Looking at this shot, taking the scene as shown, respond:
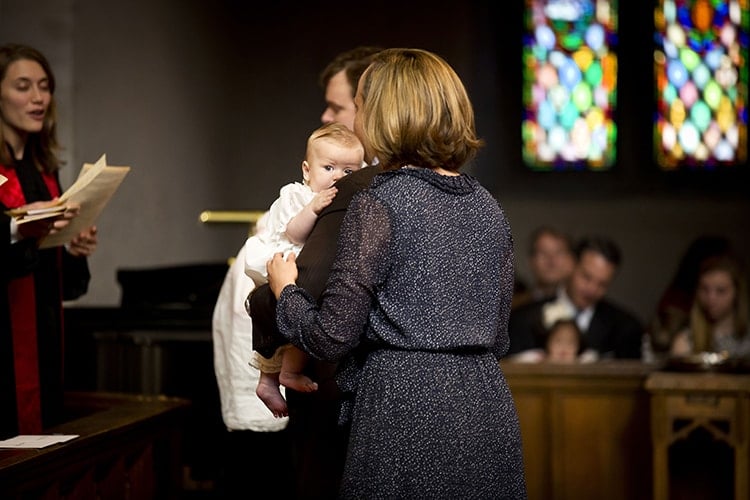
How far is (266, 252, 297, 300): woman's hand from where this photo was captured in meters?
3.19

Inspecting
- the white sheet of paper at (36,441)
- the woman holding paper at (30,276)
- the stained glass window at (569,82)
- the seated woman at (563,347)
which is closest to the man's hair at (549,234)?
the stained glass window at (569,82)

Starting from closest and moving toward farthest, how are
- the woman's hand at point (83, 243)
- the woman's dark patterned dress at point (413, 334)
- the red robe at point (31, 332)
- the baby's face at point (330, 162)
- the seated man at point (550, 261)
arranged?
the woman's dark patterned dress at point (413, 334) → the baby's face at point (330, 162) → the red robe at point (31, 332) → the woman's hand at point (83, 243) → the seated man at point (550, 261)

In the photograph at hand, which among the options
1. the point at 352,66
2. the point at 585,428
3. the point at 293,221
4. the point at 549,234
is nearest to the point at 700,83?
the point at 549,234

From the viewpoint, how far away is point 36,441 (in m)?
3.97

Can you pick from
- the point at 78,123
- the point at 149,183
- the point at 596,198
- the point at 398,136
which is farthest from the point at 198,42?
the point at 398,136

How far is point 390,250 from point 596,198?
26.0 ft

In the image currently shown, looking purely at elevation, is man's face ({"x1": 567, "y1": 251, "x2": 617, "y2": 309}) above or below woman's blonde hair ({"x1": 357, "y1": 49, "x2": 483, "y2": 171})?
below

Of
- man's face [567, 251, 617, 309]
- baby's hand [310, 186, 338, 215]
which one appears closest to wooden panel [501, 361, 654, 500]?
man's face [567, 251, 617, 309]

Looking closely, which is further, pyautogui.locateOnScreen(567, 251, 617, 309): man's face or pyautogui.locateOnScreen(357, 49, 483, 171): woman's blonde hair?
pyautogui.locateOnScreen(567, 251, 617, 309): man's face

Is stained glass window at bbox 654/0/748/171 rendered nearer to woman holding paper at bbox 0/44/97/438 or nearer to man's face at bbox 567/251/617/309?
man's face at bbox 567/251/617/309

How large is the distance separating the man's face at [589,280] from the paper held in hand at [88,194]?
447 centimetres

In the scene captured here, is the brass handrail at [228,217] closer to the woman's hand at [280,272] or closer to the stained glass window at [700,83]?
the woman's hand at [280,272]

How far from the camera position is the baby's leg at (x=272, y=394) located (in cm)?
340

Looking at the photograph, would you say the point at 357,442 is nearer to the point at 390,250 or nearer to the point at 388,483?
the point at 388,483
